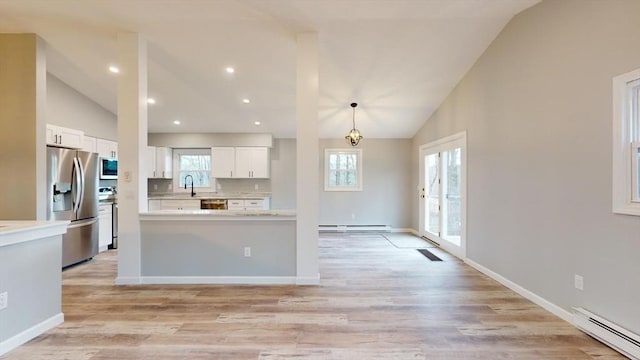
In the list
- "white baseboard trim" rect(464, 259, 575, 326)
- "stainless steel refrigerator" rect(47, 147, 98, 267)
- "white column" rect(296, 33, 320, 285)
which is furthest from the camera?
"stainless steel refrigerator" rect(47, 147, 98, 267)

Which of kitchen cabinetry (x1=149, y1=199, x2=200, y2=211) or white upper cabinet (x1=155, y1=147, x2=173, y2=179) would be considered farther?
white upper cabinet (x1=155, y1=147, x2=173, y2=179)

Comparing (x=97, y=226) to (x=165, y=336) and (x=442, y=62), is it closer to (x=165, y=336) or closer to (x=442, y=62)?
(x=165, y=336)

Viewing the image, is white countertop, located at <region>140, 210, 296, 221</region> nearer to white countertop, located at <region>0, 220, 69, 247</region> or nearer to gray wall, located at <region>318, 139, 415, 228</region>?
white countertop, located at <region>0, 220, 69, 247</region>

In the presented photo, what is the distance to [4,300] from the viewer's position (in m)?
2.19

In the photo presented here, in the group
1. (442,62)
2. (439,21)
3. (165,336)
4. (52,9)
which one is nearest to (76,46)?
(52,9)

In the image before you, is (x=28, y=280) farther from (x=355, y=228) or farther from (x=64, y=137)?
(x=355, y=228)

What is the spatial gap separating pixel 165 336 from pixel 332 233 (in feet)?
15.9

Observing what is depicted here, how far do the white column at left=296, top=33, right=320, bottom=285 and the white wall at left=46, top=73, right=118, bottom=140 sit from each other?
13.1 feet

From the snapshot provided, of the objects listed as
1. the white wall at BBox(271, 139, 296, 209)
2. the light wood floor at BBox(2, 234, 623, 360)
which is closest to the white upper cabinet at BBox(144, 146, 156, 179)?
the white wall at BBox(271, 139, 296, 209)

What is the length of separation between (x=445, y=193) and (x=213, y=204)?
473 cm

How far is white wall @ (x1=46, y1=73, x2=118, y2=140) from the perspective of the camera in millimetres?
4688

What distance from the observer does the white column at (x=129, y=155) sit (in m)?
3.54

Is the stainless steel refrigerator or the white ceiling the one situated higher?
the white ceiling

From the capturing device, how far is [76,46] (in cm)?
396
